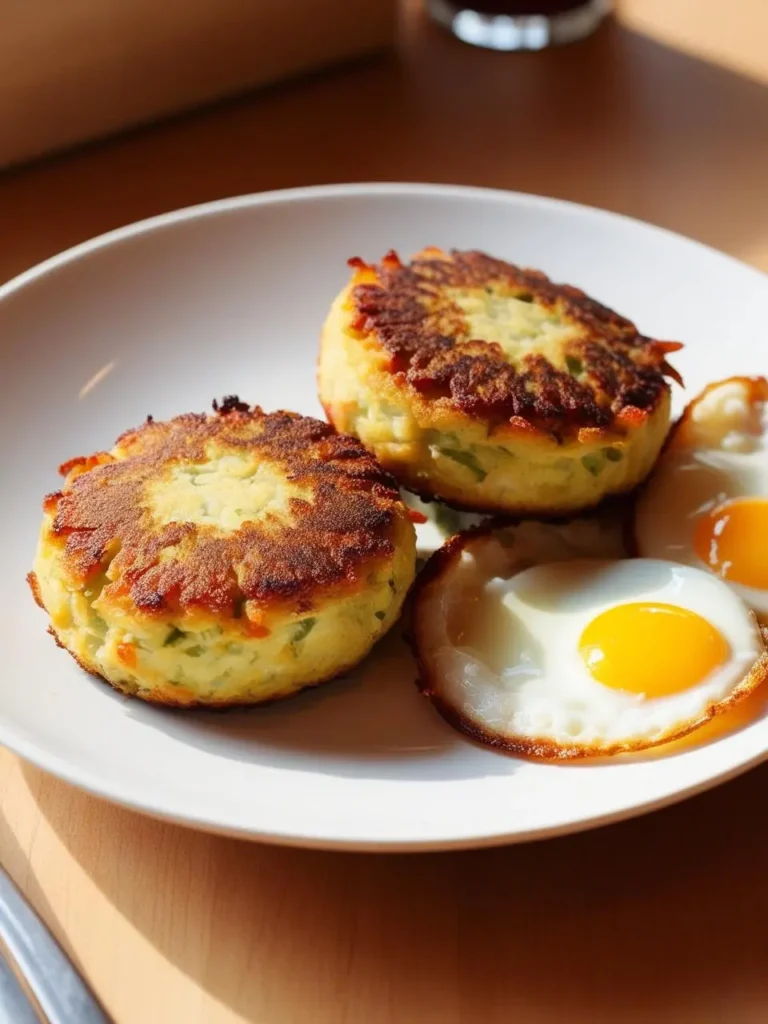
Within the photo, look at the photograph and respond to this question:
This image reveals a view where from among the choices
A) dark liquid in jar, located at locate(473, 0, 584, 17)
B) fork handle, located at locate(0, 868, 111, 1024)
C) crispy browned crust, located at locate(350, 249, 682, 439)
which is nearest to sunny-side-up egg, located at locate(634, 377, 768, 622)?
crispy browned crust, located at locate(350, 249, 682, 439)

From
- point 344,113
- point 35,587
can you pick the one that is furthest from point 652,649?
point 344,113

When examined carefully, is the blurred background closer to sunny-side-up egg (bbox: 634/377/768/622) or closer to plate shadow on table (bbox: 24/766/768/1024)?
sunny-side-up egg (bbox: 634/377/768/622)

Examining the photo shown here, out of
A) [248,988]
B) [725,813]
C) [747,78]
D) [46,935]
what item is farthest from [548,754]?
[747,78]

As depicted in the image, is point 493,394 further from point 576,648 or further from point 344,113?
point 344,113

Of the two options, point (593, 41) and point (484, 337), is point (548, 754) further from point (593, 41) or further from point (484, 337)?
point (593, 41)

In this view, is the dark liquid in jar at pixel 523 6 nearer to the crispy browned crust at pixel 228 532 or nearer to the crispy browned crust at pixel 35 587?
the crispy browned crust at pixel 228 532

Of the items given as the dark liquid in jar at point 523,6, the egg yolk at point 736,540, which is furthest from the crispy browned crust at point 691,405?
the dark liquid in jar at point 523,6
